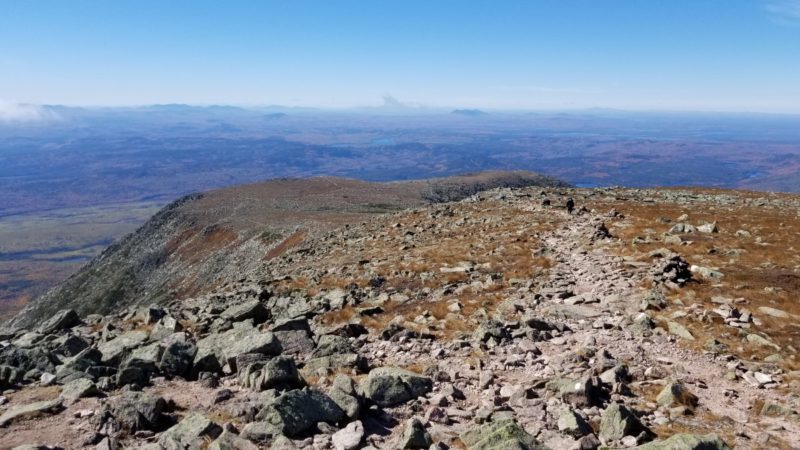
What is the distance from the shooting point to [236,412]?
12320mm

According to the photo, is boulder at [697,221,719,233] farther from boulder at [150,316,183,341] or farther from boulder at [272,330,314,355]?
boulder at [150,316,183,341]

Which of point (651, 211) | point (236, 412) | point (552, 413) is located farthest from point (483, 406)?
point (651, 211)

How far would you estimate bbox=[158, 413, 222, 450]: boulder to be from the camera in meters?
10.7

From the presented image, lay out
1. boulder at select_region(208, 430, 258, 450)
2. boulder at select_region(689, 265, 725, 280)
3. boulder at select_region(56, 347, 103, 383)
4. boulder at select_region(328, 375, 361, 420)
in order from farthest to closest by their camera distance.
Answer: boulder at select_region(689, 265, 725, 280) < boulder at select_region(56, 347, 103, 383) < boulder at select_region(328, 375, 361, 420) < boulder at select_region(208, 430, 258, 450)

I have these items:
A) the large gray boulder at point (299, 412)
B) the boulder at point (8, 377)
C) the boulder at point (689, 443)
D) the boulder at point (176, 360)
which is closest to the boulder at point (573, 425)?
the boulder at point (689, 443)

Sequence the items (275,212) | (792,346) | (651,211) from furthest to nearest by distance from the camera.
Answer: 1. (275,212)
2. (651,211)
3. (792,346)

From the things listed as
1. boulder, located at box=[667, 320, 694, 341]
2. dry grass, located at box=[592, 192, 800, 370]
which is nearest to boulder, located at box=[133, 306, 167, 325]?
boulder, located at box=[667, 320, 694, 341]

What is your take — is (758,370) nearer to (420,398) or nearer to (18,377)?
(420,398)

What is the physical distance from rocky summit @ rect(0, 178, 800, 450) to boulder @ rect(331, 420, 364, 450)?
38mm

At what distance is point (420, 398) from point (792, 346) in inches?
455

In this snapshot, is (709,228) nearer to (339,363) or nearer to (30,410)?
(339,363)

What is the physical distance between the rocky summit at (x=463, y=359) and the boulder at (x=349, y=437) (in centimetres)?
4

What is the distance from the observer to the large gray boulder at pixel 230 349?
51.0ft

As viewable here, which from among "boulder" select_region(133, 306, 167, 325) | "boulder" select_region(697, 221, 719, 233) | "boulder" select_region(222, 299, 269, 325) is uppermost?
"boulder" select_region(697, 221, 719, 233)
